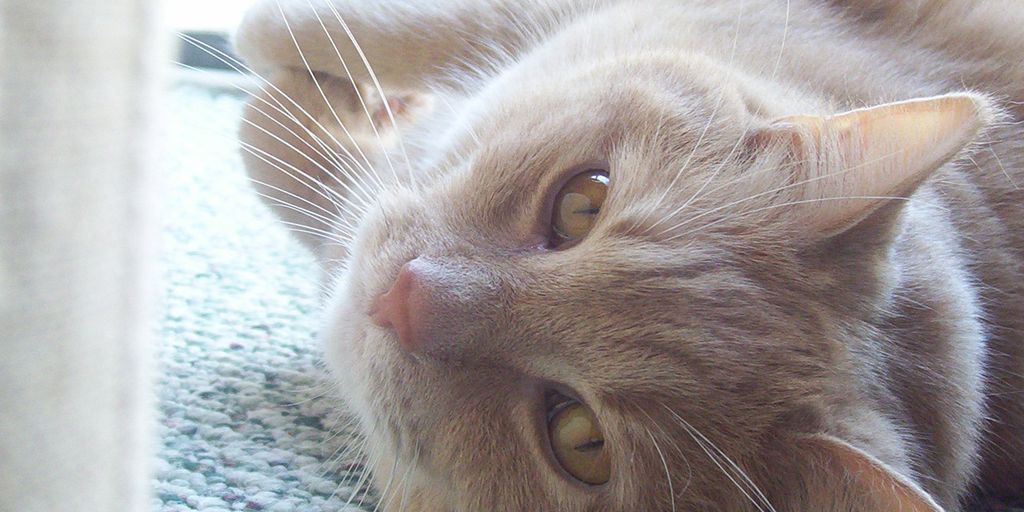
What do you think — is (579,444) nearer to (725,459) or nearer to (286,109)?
(725,459)

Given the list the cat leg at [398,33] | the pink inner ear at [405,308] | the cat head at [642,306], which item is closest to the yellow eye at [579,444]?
the cat head at [642,306]

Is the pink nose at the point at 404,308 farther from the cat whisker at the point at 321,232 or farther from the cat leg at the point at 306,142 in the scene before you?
the cat leg at the point at 306,142

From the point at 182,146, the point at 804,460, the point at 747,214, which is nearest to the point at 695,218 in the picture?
the point at 747,214

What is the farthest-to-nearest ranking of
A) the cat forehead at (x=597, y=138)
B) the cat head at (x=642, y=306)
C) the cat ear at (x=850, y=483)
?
the cat forehead at (x=597, y=138) < the cat head at (x=642, y=306) < the cat ear at (x=850, y=483)

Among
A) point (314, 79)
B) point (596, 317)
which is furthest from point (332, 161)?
point (596, 317)

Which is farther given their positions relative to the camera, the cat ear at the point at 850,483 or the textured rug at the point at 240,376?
the textured rug at the point at 240,376

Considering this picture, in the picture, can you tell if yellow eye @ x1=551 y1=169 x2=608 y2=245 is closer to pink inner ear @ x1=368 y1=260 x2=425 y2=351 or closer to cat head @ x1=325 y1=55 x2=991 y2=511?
cat head @ x1=325 y1=55 x2=991 y2=511

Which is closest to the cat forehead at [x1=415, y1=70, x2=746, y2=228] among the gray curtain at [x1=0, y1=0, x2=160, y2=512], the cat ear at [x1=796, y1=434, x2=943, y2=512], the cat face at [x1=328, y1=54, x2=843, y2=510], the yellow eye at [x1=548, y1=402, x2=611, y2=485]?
the cat face at [x1=328, y1=54, x2=843, y2=510]

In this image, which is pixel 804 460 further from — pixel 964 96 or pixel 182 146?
pixel 182 146
